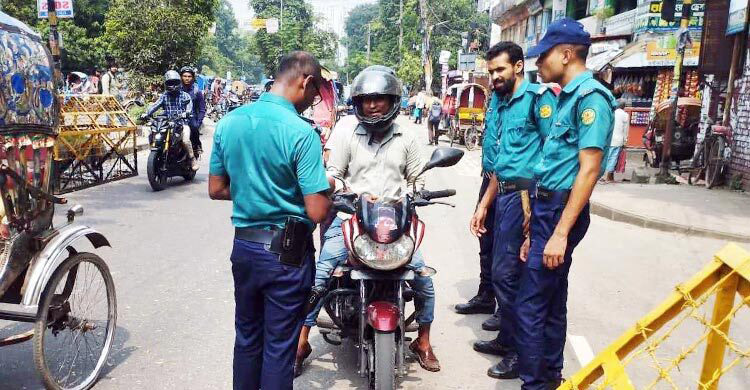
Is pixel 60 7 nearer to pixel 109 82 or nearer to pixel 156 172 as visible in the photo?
pixel 156 172

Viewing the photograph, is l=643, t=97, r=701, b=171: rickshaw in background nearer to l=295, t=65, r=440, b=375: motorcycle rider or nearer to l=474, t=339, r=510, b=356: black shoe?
l=474, t=339, r=510, b=356: black shoe

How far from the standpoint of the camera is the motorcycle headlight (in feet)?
9.93

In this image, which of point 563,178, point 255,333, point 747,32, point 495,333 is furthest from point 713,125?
point 255,333

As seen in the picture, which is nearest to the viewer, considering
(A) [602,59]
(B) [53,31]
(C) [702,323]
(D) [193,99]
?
(C) [702,323]

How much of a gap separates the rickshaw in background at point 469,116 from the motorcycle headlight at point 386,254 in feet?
50.5

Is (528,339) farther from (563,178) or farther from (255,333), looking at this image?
(255,333)

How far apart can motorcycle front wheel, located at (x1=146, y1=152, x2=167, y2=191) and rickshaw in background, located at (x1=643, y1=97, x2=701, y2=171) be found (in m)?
10.0

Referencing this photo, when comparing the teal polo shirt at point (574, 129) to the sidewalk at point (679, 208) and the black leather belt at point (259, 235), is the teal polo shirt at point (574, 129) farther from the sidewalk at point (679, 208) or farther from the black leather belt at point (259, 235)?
the sidewalk at point (679, 208)

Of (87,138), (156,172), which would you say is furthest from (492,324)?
(87,138)

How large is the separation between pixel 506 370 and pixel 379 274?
112 cm

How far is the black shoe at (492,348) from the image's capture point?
3.99m

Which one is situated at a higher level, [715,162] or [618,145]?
[618,145]

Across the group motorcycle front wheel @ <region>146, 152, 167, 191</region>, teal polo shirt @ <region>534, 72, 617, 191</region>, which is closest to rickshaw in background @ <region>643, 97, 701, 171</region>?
motorcycle front wheel @ <region>146, 152, 167, 191</region>

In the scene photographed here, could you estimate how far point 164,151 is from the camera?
927cm
